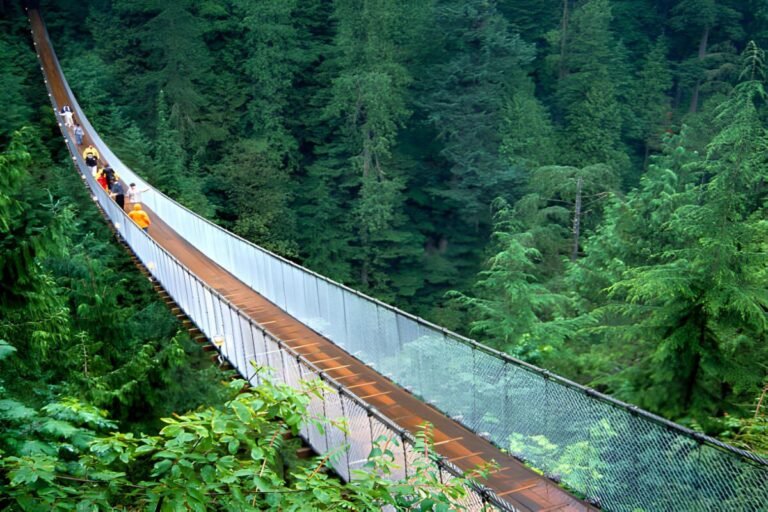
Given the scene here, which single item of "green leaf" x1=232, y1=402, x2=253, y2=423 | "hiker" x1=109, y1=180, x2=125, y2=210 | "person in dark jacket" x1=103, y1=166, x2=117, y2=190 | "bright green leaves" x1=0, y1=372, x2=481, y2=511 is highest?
"green leaf" x1=232, y1=402, x2=253, y2=423

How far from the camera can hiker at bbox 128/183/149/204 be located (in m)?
17.2

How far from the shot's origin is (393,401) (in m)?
8.39

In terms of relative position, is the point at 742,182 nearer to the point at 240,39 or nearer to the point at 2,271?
the point at 2,271

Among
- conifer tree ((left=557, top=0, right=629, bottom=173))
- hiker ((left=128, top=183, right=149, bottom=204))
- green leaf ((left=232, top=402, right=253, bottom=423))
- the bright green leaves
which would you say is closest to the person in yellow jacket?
hiker ((left=128, top=183, right=149, bottom=204))

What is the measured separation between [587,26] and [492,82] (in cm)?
693

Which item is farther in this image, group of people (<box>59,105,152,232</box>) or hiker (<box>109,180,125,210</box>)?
hiker (<box>109,180,125,210</box>)

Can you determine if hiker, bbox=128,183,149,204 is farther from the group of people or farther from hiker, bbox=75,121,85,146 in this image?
hiker, bbox=75,121,85,146

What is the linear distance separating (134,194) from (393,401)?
1179 cm

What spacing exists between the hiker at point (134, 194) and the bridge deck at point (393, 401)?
2.87m

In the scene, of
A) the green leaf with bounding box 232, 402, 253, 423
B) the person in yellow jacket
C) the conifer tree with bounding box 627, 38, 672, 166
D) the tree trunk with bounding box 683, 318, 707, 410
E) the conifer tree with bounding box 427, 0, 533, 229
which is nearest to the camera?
the green leaf with bounding box 232, 402, 253, 423

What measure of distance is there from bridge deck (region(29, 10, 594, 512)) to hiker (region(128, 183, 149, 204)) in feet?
9.42

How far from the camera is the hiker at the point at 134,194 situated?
17.2 meters

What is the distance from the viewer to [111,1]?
100ft

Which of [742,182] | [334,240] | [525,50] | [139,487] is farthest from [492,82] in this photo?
Result: [139,487]
